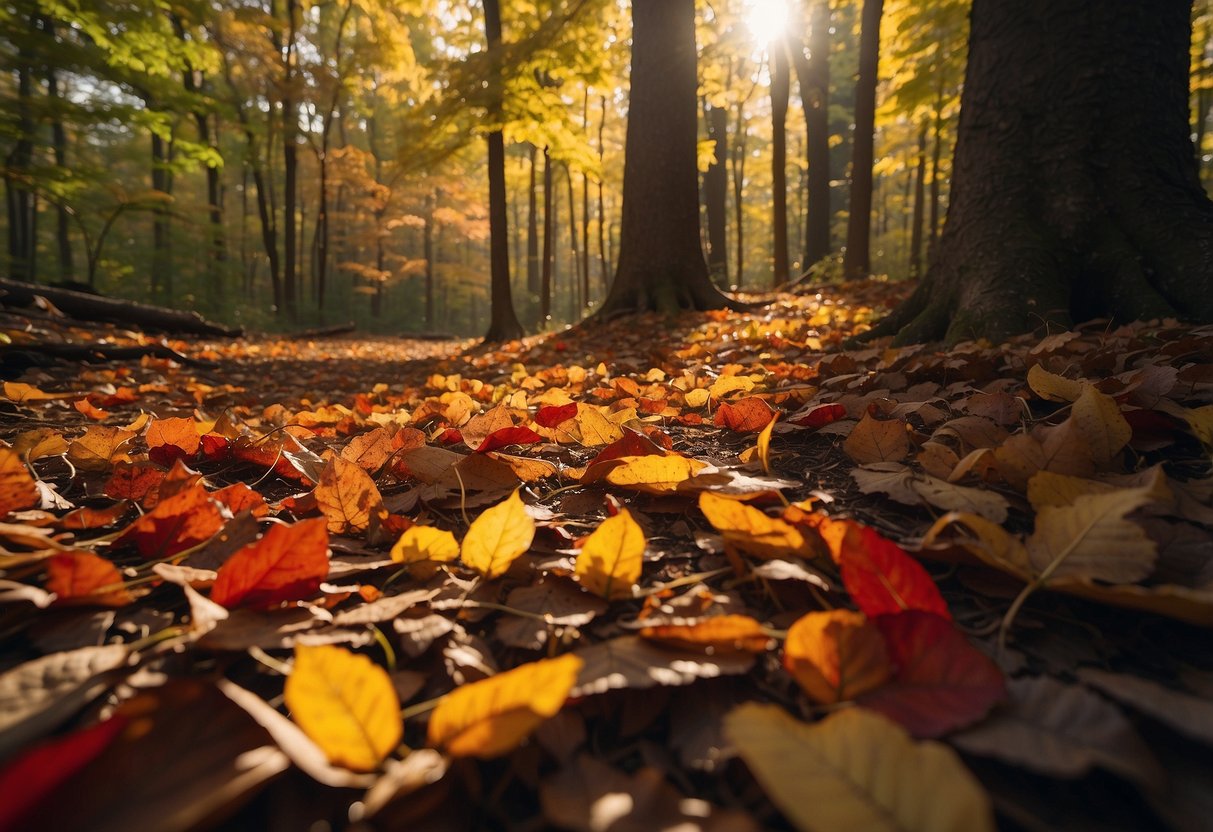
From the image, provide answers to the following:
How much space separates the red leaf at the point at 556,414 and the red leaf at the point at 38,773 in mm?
1226

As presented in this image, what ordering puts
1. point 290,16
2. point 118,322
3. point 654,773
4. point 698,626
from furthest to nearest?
1. point 290,16
2. point 118,322
3. point 698,626
4. point 654,773

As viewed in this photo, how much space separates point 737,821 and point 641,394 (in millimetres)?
1826

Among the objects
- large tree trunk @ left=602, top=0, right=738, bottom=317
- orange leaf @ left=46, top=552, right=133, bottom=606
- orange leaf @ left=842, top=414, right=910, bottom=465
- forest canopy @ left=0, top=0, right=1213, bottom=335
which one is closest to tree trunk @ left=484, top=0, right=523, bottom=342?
forest canopy @ left=0, top=0, right=1213, bottom=335

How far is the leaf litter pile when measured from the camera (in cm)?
42

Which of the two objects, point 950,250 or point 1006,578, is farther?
point 950,250

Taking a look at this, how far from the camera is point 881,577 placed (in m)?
0.61

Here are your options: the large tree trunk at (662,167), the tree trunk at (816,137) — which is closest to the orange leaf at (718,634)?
the large tree trunk at (662,167)

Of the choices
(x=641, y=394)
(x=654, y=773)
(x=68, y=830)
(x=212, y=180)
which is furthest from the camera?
(x=212, y=180)

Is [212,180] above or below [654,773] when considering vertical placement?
above

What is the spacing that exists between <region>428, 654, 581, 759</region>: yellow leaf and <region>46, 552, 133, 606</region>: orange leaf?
0.48 meters

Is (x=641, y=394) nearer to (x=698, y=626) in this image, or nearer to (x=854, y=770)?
(x=698, y=626)

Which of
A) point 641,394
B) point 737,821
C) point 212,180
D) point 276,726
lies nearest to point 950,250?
point 641,394

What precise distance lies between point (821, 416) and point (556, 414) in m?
0.71

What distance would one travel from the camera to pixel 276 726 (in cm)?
45
